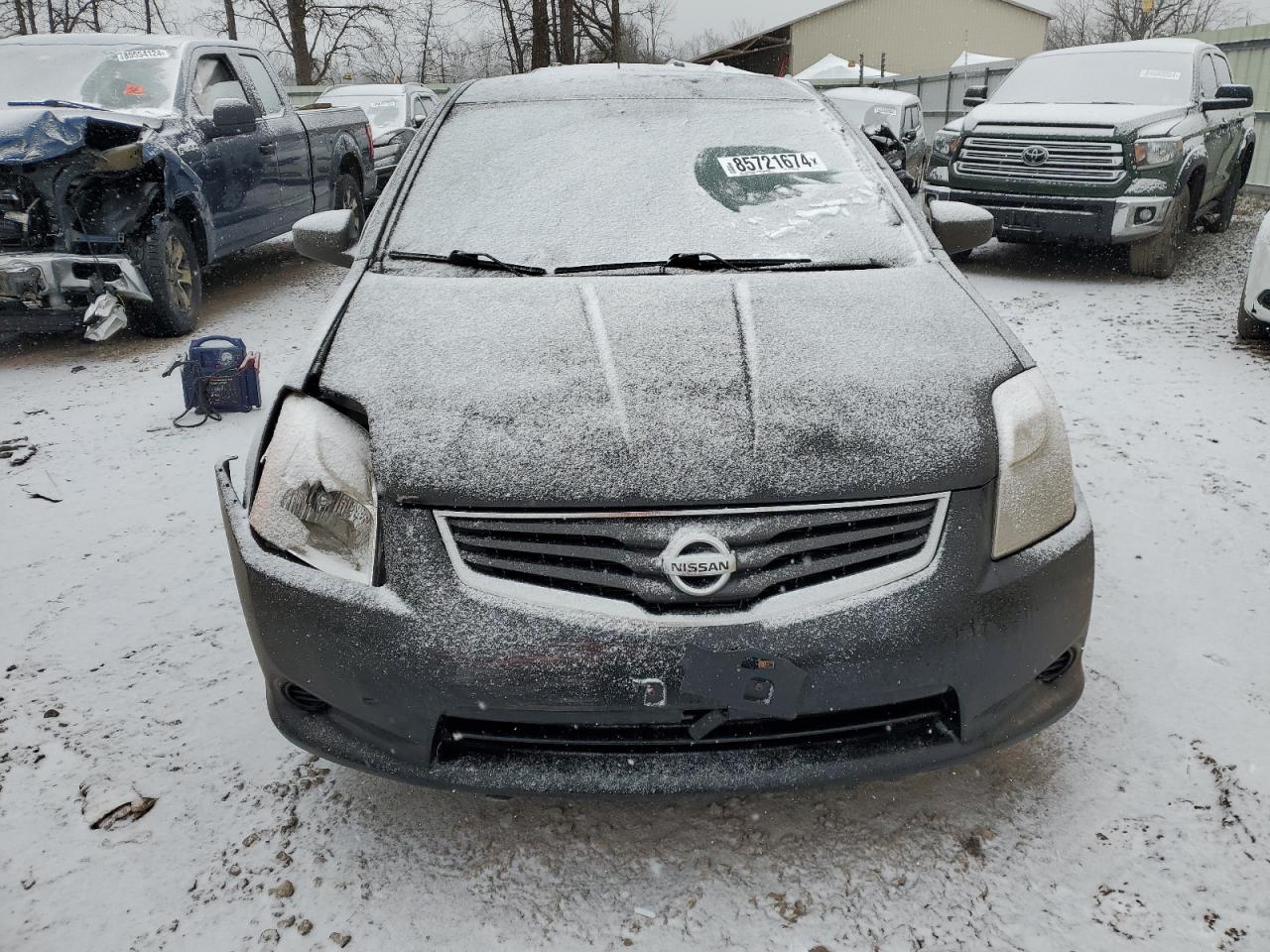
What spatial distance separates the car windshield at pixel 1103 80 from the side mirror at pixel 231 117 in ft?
21.2

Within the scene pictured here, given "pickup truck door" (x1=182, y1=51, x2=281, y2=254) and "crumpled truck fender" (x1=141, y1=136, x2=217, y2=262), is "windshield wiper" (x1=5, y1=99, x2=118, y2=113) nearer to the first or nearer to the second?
"crumpled truck fender" (x1=141, y1=136, x2=217, y2=262)

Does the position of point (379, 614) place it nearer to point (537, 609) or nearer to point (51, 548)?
Result: point (537, 609)

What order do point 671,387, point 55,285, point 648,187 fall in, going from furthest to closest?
point 55,285 < point 648,187 < point 671,387

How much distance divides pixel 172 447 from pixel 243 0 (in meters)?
36.1

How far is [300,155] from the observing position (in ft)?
26.9

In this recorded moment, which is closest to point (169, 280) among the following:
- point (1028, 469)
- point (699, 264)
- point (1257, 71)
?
point (699, 264)

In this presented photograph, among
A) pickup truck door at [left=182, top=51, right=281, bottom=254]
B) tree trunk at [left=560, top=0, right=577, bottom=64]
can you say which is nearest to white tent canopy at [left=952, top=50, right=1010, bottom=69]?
tree trunk at [left=560, top=0, right=577, bottom=64]

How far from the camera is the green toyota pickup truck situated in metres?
7.69

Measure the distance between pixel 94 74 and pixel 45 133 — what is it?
1.40 meters

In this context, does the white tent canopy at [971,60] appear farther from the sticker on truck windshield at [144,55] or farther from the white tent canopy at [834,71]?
the sticker on truck windshield at [144,55]

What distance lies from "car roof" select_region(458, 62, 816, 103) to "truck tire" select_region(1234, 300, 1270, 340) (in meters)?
3.71

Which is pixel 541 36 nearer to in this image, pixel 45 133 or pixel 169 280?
pixel 169 280

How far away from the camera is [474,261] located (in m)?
2.71

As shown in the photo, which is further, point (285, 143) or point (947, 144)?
point (947, 144)
